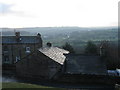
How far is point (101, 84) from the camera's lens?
2862 centimetres

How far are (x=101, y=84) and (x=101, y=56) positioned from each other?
5069 millimetres

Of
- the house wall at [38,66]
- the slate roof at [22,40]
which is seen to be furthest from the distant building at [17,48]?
the house wall at [38,66]

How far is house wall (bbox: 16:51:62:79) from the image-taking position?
3003 cm

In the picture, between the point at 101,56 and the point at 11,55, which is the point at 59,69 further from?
the point at 11,55

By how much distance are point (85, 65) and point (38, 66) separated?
6850 mm

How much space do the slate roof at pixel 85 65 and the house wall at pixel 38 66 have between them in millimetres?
2239

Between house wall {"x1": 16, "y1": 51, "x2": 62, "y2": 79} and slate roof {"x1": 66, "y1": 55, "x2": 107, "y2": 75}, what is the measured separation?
2.24 m

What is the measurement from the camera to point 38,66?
3067cm

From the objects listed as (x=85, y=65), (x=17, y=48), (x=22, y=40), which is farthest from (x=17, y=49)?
(x=85, y=65)

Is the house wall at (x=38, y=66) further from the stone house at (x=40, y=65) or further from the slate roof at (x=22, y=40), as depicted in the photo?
the slate roof at (x=22, y=40)

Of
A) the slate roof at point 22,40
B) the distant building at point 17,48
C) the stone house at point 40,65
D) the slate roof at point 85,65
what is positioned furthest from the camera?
the slate roof at point 22,40

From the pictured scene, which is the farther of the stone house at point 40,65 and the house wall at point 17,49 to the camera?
the house wall at point 17,49

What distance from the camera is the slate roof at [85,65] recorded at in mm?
29406

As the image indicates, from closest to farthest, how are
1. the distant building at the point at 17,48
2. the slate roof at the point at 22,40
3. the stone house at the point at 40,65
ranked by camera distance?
1. the stone house at the point at 40,65
2. the distant building at the point at 17,48
3. the slate roof at the point at 22,40
